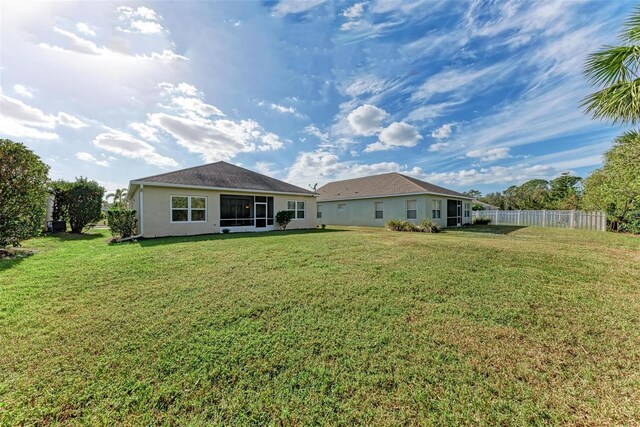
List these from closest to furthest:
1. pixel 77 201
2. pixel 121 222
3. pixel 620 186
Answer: pixel 121 222, pixel 620 186, pixel 77 201

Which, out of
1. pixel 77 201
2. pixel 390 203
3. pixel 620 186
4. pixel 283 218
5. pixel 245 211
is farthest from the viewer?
pixel 390 203

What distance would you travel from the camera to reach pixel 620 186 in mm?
11375

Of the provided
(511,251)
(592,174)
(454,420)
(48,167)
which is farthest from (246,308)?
(592,174)

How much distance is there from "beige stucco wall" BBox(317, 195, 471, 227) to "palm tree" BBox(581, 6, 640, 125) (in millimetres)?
11881

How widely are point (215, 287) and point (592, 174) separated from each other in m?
27.0

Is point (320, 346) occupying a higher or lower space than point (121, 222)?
lower

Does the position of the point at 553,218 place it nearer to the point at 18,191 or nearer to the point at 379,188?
the point at 379,188

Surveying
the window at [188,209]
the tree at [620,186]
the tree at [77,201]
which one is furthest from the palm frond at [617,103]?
the tree at [77,201]

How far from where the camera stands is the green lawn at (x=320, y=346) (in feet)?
7.23

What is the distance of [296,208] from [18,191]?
41.6ft

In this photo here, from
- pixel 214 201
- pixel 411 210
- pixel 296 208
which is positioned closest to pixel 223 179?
pixel 214 201

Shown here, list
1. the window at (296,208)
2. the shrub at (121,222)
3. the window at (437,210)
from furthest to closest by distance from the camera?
1. the window at (437,210)
2. the window at (296,208)
3. the shrub at (121,222)

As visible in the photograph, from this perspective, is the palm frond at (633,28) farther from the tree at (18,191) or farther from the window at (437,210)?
the tree at (18,191)

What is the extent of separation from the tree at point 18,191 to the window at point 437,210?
21452 millimetres
